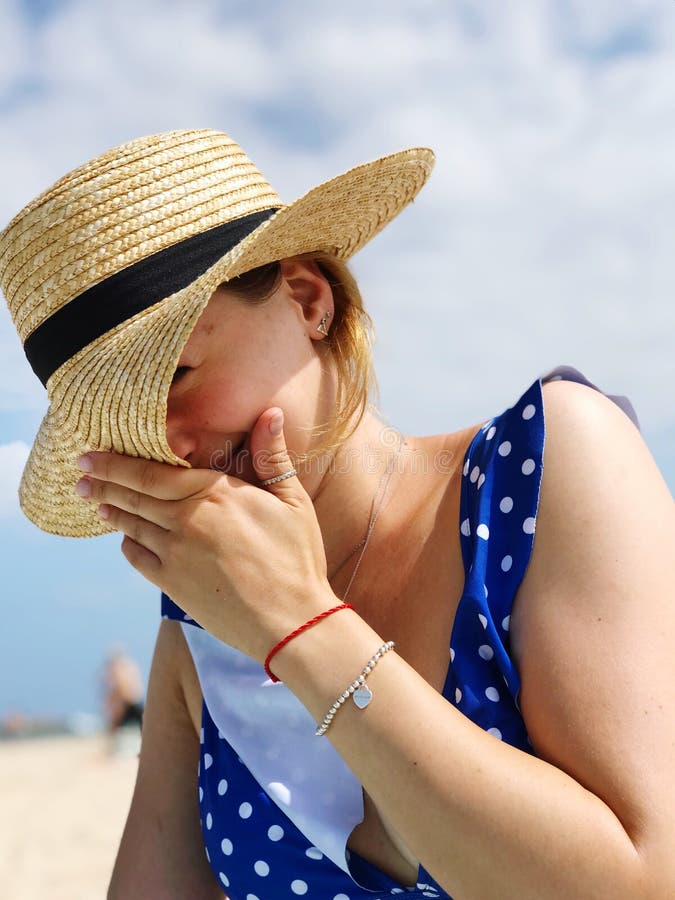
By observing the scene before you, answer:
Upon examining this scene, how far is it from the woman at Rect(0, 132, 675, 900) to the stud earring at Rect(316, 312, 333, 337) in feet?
0.07

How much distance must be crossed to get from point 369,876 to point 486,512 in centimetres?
81

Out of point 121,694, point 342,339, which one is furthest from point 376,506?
point 121,694

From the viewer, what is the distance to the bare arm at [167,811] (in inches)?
102

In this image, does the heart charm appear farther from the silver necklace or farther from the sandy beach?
the sandy beach

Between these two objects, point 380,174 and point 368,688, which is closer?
point 368,688

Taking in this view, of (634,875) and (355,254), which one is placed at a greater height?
(355,254)

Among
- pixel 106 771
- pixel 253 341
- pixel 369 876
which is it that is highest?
pixel 253 341

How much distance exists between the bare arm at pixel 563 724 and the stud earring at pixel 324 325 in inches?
29.7

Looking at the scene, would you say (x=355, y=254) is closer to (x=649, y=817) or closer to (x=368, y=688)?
(x=368, y=688)

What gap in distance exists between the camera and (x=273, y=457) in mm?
2047

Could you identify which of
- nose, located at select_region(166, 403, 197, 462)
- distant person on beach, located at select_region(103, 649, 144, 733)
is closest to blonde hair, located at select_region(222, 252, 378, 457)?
nose, located at select_region(166, 403, 197, 462)

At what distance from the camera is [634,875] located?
148 cm

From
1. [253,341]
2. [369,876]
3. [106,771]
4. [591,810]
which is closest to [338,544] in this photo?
[253,341]

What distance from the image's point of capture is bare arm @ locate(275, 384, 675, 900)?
1.50m
